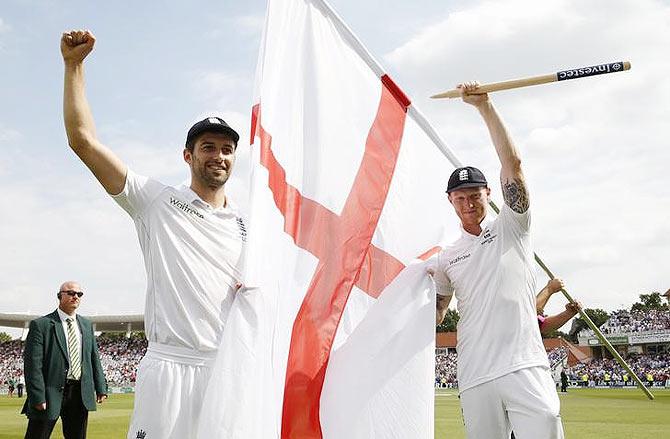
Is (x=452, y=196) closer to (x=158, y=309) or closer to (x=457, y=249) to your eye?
(x=457, y=249)

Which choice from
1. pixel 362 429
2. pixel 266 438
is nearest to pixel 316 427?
pixel 362 429

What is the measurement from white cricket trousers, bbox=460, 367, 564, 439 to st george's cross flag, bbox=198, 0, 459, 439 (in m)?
0.35

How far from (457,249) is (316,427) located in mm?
1825

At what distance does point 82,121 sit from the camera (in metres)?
3.37

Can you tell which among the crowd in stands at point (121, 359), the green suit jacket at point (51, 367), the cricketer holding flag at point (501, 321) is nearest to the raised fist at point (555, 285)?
the cricketer holding flag at point (501, 321)

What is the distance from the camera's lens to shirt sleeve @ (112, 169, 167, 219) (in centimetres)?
357

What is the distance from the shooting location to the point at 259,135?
12.1 ft

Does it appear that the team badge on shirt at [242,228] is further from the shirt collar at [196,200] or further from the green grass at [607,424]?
the green grass at [607,424]

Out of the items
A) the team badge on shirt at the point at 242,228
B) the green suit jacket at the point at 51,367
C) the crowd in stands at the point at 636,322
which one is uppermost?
the crowd in stands at the point at 636,322

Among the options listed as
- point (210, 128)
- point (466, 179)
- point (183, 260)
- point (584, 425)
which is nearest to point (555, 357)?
point (584, 425)

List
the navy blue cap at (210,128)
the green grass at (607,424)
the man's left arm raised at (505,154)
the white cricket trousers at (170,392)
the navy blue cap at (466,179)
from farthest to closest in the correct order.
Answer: the green grass at (607,424) < the navy blue cap at (466,179) < the man's left arm raised at (505,154) < the navy blue cap at (210,128) < the white cricket trousers at (170,392)

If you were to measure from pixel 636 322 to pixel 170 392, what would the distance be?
74493 mm

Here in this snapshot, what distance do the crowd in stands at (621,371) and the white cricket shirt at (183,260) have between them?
48.7 metres

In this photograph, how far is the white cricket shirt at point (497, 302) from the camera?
4.42 m
